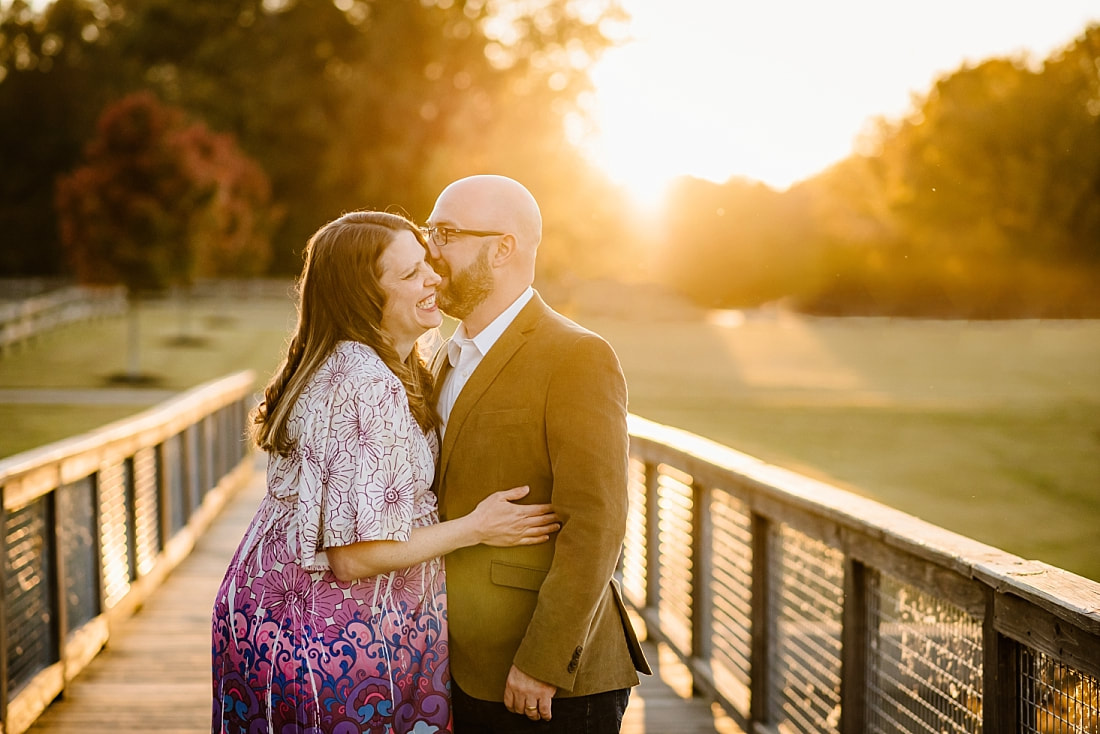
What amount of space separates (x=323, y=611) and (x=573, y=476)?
0.65 meters

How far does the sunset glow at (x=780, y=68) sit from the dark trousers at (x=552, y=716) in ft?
69.1

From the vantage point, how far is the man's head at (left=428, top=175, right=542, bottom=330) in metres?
2.63

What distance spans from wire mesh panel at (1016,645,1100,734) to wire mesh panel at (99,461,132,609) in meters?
4.16

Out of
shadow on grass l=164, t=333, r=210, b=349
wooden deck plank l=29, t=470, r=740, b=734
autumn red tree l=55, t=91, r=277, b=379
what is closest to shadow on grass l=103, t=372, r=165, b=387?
autumn red tree l=55, t=91, r=277, b=379

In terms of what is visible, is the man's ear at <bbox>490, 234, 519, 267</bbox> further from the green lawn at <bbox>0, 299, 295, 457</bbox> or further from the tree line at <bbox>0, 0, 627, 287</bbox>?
the tree line at <bbox>0, 0, 627, 287</bbox>

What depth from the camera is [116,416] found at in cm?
1761

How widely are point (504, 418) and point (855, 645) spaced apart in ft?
4.52

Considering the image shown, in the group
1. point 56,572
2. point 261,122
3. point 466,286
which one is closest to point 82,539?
point 56,572

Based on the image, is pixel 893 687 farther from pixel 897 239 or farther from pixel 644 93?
pixel 897 239

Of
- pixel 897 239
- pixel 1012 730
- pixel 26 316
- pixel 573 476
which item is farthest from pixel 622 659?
pixel 897 239

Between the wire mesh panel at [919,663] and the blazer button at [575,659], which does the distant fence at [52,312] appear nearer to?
the wire mesh panel at [919,663]

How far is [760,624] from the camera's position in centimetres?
402

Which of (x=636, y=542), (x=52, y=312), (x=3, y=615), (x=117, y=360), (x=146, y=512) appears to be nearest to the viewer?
(x=3, y=615)

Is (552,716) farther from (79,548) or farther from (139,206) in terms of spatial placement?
(139,206)
